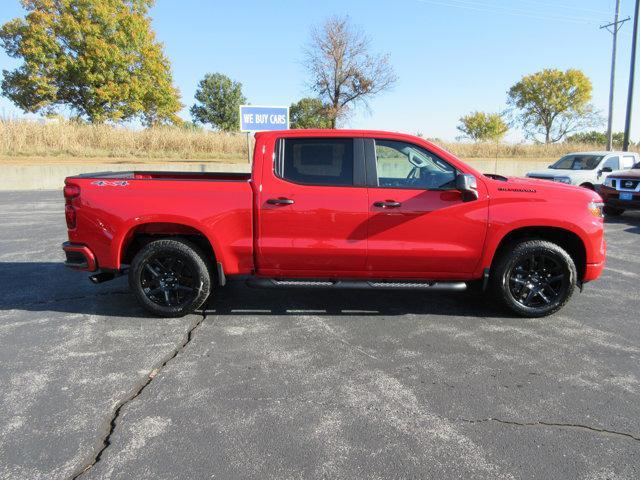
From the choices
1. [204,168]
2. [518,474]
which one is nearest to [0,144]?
[204,168]

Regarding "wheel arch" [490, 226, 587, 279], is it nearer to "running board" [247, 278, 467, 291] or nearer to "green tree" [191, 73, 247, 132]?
"running board" [247, 278, 467, 291]

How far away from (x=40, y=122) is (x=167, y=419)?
2613 centimetres

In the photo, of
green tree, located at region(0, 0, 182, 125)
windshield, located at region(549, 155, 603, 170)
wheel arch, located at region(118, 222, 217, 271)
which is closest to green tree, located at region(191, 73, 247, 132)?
green tree, located at region(0, 0, 182, 125)

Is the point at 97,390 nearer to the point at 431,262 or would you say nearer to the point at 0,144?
the point at 431,262

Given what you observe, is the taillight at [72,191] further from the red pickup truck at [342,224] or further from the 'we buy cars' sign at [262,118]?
the 'we buy cars' sign at [262,118]

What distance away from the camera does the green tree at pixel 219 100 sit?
243 feet

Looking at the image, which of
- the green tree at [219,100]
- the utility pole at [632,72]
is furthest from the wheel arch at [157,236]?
the green tree at [219,100]

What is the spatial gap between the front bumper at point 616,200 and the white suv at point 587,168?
118 cm

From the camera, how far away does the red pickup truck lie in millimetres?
4438

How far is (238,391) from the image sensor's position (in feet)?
10.7

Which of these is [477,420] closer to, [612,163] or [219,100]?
[612,163]

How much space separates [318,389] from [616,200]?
11.0 m

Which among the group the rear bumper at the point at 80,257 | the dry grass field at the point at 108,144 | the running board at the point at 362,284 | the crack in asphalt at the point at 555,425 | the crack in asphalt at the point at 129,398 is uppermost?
the dry grass field at the point at 108,144

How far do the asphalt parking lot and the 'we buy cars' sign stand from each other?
1436cm
